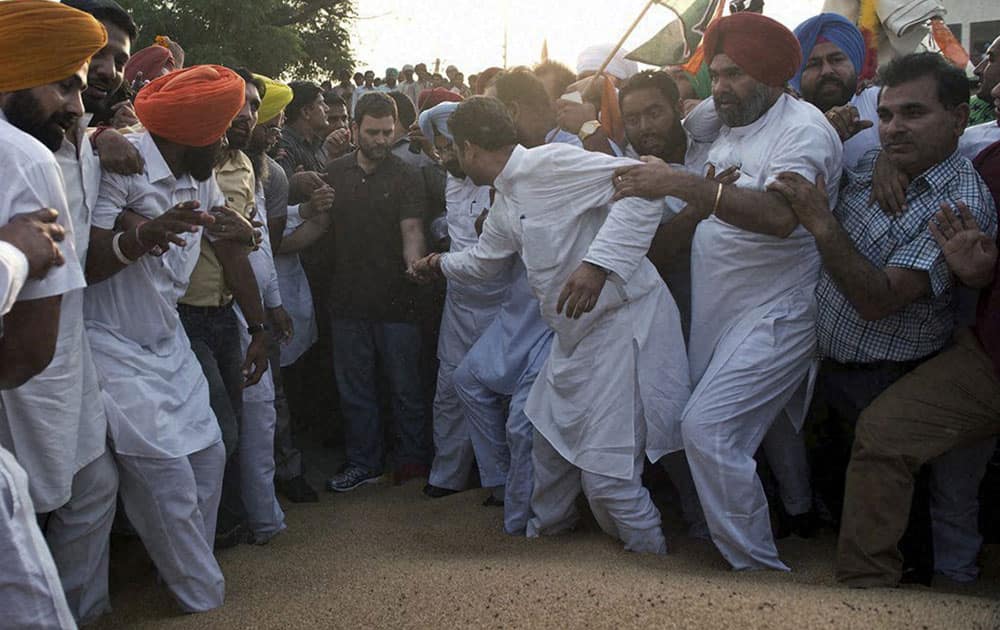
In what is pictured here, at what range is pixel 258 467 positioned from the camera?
14.6 ft

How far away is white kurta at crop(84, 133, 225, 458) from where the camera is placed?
3326 millimetres

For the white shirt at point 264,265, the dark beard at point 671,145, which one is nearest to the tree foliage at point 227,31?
the white shirt at point 264,265

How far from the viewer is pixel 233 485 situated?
4441 mm

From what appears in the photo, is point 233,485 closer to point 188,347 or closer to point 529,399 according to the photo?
point 188,347

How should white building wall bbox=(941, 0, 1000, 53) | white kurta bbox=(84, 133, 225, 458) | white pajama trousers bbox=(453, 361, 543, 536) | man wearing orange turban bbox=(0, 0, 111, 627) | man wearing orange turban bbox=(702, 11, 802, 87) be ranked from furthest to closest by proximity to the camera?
white building wall bbox=(941, 0, 1000, 53) → white pajama trousers bbox=(453, 361, 543, 536) → man wearing orange turban bbox=(702, 11, 802, 87) → white kurta bbox=(84, 133, 225, 458) → man wearing orange turban bbox=(0, 0, 111, 627)

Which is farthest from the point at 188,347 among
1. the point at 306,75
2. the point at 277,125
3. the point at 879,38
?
the point at 306,75

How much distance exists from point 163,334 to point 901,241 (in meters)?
2.66

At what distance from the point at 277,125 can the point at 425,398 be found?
1.76 meters

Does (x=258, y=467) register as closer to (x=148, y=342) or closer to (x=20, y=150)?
(x=148, y=342)

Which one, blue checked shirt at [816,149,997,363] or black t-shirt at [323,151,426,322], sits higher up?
blue checked shirt at [816,149,997,363]

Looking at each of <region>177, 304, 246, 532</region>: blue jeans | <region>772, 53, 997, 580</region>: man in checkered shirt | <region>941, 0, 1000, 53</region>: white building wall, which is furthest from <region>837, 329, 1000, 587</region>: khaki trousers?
<region>941, 0, 1000, 53</region>: white building wall

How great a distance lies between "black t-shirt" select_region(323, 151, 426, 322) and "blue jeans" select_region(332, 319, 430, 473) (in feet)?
0.30

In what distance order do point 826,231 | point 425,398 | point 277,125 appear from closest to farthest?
point 826,231 → point 277,125 → point 425,398

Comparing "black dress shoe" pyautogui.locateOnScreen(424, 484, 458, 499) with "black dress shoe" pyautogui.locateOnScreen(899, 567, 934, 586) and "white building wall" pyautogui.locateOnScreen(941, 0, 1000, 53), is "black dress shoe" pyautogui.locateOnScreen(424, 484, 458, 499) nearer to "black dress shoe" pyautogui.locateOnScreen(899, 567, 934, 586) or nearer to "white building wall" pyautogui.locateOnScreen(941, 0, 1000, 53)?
"black dress shoe" pyautogui.locateOnScreen(899, 567, 934, 586)
